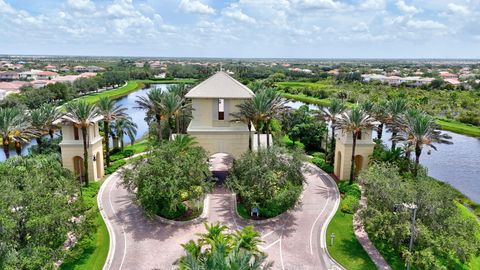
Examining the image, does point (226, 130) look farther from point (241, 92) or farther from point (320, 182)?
point (320, 182)

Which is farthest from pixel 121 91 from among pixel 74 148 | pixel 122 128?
pixel 74 148

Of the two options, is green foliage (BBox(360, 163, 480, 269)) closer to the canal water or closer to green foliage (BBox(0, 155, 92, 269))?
green foliage (BBox(0, 155, 92, 269))

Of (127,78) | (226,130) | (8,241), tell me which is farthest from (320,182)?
(127,78)

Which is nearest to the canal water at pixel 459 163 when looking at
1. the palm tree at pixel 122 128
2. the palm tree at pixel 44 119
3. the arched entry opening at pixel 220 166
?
the palm tree at pixel 122 128

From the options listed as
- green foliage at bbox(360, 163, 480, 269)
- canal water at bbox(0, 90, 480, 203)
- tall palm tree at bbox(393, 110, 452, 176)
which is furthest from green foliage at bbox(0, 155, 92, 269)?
tall palm tree at bbox(393, 110, 452, 176)

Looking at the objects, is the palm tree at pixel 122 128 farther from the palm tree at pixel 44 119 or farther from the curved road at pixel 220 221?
the curved road at pixel 220 221

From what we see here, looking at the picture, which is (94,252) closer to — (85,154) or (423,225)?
(85,154)
